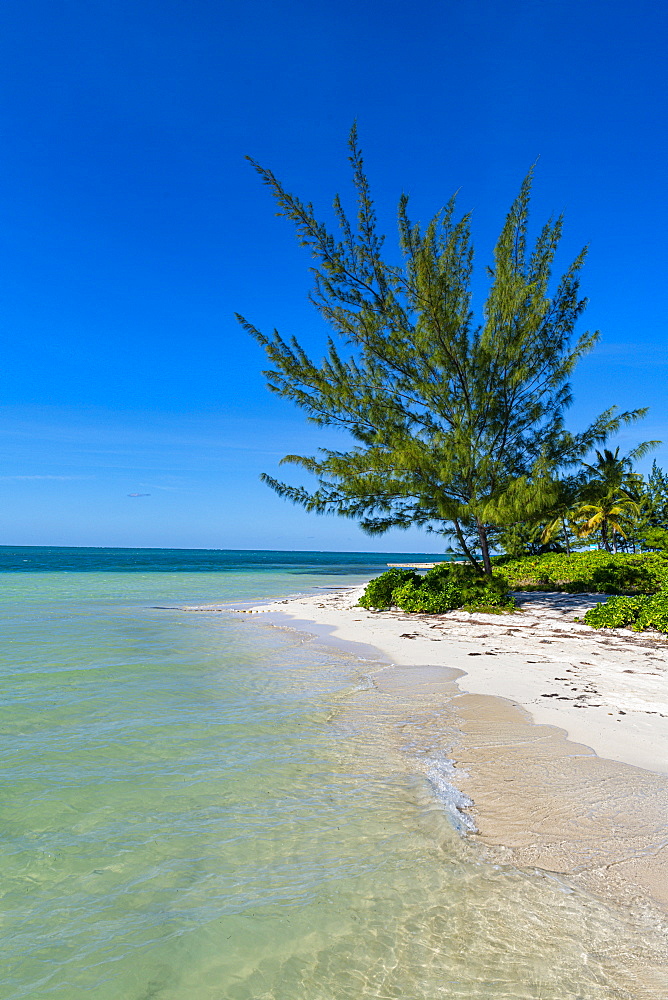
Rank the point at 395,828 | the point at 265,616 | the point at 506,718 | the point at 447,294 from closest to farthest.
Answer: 1. the point at 395,828
2. the point at 506,718
3. the point at 447,294
4. the point at 265,616

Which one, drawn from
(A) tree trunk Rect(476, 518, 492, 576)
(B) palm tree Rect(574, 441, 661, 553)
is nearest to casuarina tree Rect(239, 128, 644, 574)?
(A) tree trunk Rect(476, 518, 492, 576)

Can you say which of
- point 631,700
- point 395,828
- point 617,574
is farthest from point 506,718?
point 617,574

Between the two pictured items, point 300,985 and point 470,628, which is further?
point 470,628

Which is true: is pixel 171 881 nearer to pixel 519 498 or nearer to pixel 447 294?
pixel 519 498

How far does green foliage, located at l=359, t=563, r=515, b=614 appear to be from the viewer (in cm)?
1336

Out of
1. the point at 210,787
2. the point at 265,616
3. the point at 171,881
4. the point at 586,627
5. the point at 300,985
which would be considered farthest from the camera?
the point at 265,616

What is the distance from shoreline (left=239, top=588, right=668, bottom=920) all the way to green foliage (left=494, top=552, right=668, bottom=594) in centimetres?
464

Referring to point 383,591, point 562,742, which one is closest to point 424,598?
point 383,591

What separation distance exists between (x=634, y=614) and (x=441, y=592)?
501cm

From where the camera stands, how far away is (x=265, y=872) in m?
2.89

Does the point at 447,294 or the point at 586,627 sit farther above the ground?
the point at 447,294

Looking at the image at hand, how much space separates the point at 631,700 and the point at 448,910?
447cm

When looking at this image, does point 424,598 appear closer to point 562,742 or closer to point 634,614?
point 634,614

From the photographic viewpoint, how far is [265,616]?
16266mm
